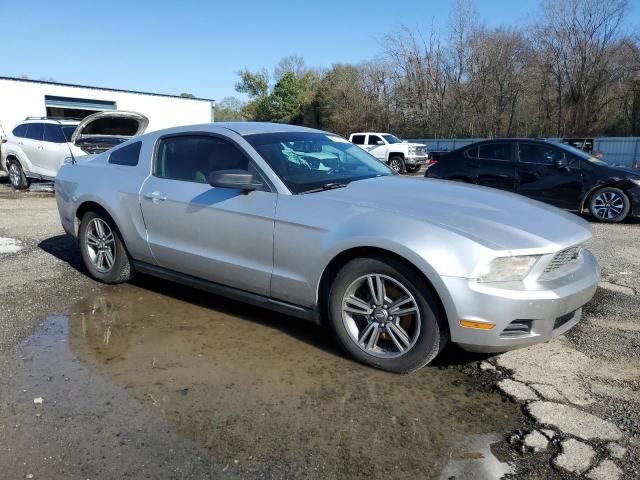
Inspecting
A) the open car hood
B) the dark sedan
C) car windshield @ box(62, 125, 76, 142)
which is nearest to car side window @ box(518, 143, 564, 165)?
the dark sedan

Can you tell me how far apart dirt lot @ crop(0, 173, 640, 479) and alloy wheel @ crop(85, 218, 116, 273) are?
625mm

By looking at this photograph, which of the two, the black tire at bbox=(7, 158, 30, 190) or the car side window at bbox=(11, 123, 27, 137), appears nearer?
the car side window at bbox=(11, 123, 27, 137)

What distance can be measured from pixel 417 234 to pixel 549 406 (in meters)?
1.21

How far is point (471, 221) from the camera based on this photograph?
123 inches

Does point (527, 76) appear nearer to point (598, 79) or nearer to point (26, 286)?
point (598, 79)

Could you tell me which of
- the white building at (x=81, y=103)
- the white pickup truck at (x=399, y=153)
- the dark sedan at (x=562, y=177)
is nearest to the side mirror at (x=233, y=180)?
the dark sedan at (x=562, y=177)

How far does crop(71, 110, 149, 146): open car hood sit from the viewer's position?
10992mm

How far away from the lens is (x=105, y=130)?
1155cm

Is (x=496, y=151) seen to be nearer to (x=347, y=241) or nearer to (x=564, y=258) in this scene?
(x=564, y=258)

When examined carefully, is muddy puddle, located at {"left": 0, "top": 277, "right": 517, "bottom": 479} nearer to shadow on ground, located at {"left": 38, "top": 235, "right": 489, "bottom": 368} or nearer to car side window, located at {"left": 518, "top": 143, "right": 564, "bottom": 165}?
shadow on ground, located at {"left": 38, "top": 235, "right": 489, "bottom": 368}

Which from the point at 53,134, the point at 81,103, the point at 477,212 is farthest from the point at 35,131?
the point at 81,103

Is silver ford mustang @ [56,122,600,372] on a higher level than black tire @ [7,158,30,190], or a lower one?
higher

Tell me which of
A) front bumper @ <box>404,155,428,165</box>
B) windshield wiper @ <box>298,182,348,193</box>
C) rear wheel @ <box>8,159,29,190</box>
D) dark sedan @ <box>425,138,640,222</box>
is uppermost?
windshield wiper @ <box>298,182,348,193</box>

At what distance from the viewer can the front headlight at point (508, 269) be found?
2.88m
